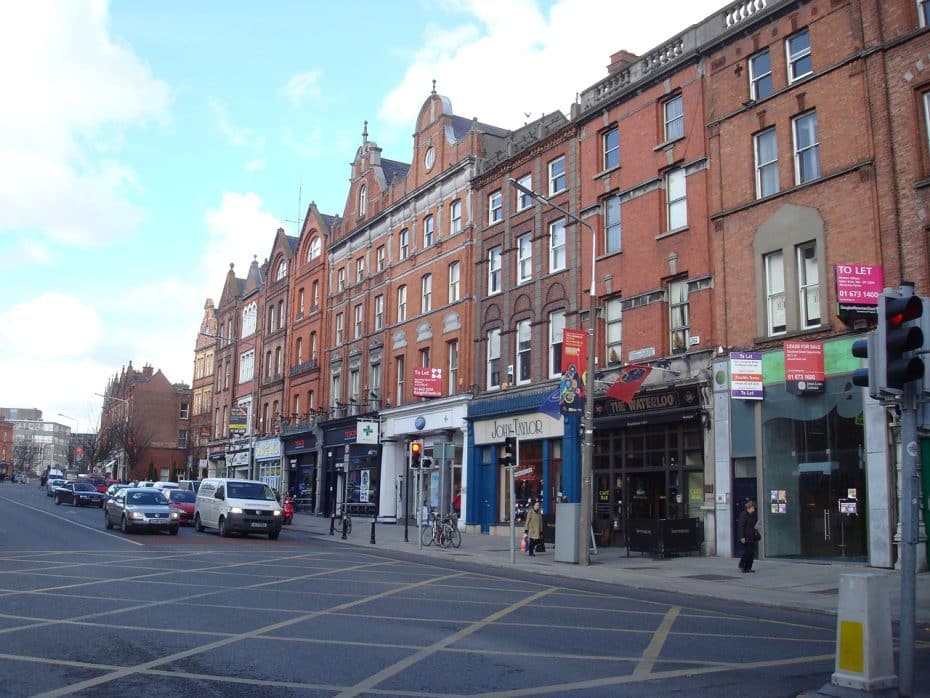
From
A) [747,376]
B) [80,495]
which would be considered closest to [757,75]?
[747,376]

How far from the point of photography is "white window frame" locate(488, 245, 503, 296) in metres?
35.1

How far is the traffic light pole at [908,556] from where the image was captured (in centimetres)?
707

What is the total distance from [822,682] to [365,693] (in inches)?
170

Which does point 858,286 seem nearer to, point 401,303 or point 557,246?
point 557,246

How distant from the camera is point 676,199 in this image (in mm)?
26859

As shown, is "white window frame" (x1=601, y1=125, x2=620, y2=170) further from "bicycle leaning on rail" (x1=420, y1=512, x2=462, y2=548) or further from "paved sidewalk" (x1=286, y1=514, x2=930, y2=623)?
"bicycle leaning on rail" (x1=420, y1=512, x2=462, y2=548)

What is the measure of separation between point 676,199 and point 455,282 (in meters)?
13.0

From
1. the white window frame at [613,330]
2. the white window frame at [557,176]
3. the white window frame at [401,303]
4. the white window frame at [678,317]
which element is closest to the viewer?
the white window frame at [678,317]

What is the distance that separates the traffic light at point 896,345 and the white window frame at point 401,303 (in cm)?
3464

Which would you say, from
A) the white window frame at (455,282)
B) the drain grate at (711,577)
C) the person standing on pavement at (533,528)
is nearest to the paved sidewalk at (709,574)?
the drain grate at (711,577)

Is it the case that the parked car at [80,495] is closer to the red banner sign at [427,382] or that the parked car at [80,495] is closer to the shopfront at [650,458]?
the red banner sign at [427,382]

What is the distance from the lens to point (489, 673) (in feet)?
28.1

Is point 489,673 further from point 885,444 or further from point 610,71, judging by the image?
point 610,71

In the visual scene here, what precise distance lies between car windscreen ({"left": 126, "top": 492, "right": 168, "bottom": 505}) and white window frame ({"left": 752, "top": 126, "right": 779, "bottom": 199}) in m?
20.7
